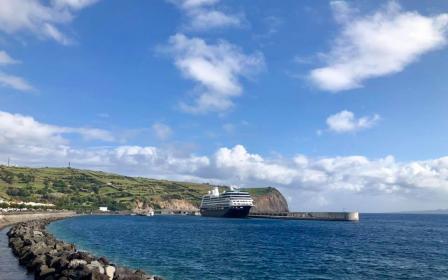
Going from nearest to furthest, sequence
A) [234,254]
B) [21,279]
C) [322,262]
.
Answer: [21,279], [322,262], [234,254]

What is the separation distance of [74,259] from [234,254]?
29218 mm

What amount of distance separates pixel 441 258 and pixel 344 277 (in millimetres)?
28841

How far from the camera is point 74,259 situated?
40844 mm

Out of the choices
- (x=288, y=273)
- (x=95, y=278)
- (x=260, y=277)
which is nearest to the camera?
(x=95, y=278)

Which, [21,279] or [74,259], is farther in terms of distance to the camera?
[74,259]

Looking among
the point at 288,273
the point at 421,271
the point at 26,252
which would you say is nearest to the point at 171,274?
the point at 288,273

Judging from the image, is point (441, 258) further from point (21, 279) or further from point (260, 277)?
point (21, 279)

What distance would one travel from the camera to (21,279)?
38188mm

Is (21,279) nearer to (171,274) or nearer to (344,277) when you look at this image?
(171,274)

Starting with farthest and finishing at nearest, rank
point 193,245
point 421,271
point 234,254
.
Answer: point 193,245 < point 234,254 < point 421,271

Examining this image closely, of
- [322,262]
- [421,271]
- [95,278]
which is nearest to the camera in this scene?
[95,278]

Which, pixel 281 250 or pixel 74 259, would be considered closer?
pixel 74 259

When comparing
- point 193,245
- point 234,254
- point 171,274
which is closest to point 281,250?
point 234,254

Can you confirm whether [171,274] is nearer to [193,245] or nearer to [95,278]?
[95,278]
